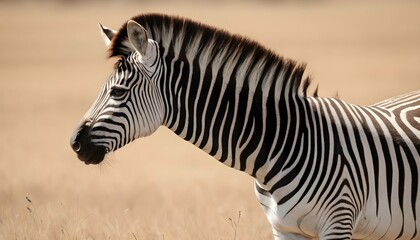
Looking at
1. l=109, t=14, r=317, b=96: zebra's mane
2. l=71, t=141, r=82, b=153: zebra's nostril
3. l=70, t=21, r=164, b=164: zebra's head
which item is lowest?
A: l=71, t=141, r=82, b=153: zebra's nostril

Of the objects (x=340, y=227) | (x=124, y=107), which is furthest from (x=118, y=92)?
(x=340, y=227)

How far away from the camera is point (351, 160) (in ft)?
19.1

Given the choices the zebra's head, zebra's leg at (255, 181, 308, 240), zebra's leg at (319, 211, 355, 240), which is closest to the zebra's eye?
the zebra's head

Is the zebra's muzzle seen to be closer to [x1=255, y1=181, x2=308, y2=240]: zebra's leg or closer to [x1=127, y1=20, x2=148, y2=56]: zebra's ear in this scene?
[x1=127, y1=20, x2=148, y2=56]: zebra's ear

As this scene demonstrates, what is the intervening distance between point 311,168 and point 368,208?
563mm

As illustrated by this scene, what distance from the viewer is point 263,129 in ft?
19.3

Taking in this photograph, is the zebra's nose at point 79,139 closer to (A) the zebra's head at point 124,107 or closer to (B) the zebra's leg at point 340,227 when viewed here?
(A) the zebra's head at point 124,107

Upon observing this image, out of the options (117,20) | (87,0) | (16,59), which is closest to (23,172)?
(16,59)

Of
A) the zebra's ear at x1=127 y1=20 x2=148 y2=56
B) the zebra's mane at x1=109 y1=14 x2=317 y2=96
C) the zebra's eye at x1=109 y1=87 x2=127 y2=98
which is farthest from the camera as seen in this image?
the zebra's mane at x1=109 y1=14 x2=317 y2=96

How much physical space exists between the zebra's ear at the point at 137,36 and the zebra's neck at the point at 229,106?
26 cm

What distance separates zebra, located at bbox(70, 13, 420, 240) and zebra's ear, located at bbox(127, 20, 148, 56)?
0.01 m

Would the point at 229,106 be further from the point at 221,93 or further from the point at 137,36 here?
the point at 137,36

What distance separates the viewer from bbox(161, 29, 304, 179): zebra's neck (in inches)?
230

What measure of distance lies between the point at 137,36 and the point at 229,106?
0.92 meters
